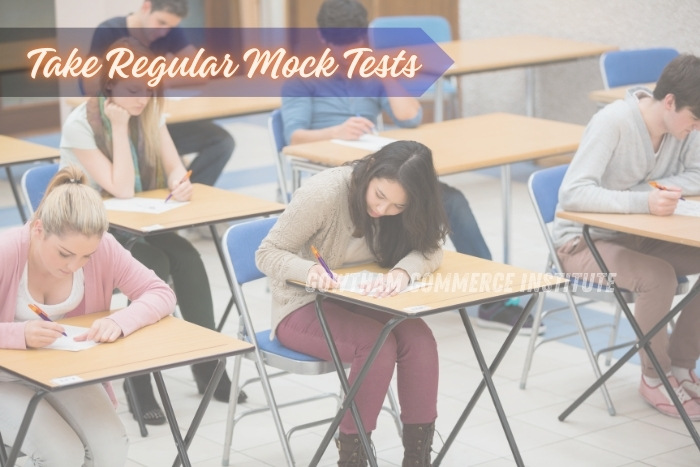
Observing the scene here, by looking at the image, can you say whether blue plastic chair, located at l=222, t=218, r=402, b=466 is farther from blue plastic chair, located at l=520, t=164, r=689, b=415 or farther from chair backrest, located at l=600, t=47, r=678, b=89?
chair backrest, located at l=600, t=47, r=678, b=89

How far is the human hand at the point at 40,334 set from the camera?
103 inches

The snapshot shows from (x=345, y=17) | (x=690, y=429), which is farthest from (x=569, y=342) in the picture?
(x=345, y=17)

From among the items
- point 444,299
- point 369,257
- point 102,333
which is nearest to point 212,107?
point 369,257

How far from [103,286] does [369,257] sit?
0.80 m

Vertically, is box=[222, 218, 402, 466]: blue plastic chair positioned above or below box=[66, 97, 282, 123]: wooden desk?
below

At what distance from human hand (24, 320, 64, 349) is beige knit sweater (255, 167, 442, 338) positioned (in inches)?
27.9

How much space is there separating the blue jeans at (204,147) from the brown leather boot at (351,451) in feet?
8.96

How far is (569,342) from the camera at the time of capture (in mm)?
4582

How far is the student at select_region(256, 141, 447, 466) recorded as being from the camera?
10.1 feet

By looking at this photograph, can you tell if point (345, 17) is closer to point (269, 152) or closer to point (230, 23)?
point (269, 152)

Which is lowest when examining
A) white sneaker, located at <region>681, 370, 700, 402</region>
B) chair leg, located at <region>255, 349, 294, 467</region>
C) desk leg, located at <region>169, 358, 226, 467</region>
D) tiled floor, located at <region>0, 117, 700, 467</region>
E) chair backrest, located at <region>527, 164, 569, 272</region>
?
tiled floor, located at <region>0, 117, 700, 467</region>

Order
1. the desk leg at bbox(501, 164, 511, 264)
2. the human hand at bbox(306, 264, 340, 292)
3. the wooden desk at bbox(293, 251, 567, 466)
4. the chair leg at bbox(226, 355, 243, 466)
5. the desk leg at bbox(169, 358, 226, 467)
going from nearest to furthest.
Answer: the desk leg at bbox(169, 358, 226, 467)
the wooden desk at bbox(293, 251, 567, 466)
the human hand at bbox(306, 264, 340, 292)
the chair leg at bbox(226, 355, 243, 466)
the desk leg at bbox(501, 164, 511, 264)

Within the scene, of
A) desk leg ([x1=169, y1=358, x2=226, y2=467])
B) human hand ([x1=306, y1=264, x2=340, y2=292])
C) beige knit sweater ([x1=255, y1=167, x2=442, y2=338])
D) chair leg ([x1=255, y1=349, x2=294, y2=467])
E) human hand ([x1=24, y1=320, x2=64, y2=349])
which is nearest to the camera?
human hand ([x1=24, y1=320, x2=64, y2=349])

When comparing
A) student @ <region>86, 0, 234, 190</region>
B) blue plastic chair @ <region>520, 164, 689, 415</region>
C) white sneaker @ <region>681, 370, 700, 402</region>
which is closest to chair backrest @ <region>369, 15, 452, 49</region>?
student @ <region>86, 0, 234, 190</region>
